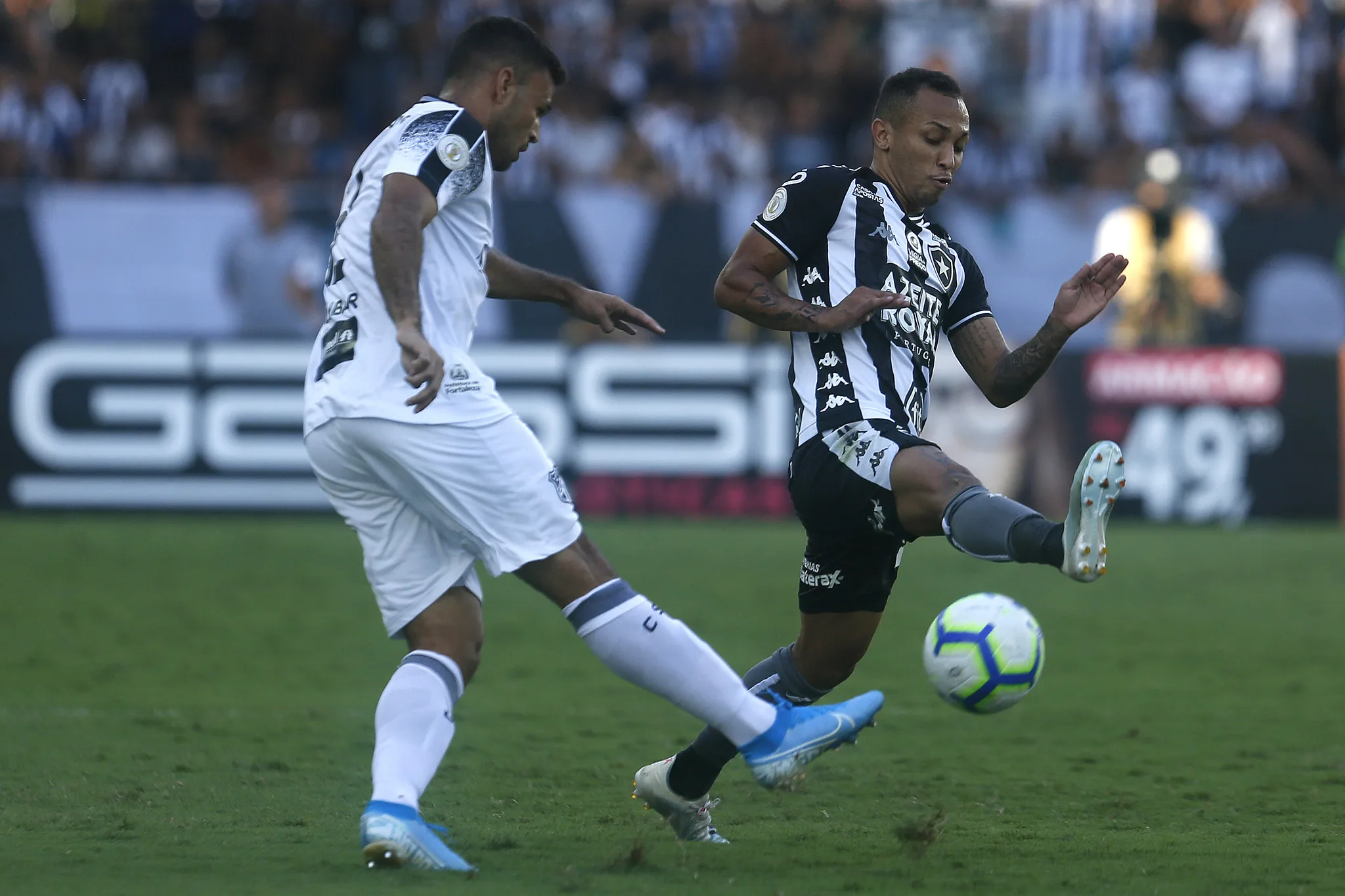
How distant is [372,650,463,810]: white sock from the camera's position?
4316 millimetres

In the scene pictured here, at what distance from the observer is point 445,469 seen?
4340mm

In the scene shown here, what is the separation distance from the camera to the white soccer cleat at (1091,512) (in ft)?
14.0

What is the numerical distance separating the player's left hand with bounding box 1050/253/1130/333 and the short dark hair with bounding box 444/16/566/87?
162cm

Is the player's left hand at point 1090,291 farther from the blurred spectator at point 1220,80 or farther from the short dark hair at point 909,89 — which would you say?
the blurred spectator at point 1220,80

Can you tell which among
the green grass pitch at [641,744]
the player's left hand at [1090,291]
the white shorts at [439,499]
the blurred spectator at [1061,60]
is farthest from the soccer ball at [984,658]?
the blurred spectator at [1061,60]

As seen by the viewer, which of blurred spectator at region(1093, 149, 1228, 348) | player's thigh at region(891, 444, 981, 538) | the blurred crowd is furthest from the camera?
the blurred crowd

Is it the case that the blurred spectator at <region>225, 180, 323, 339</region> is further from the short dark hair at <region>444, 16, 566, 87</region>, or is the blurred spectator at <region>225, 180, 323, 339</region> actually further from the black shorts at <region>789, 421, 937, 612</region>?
the short dark hair at <region>444, 16, 566, 87</region>

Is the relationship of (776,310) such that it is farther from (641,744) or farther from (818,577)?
(641,744)

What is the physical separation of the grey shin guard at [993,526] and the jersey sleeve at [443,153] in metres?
1.53

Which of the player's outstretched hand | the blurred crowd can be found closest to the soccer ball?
the player's outstretched hand

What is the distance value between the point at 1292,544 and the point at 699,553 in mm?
4659

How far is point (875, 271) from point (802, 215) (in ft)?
0.91

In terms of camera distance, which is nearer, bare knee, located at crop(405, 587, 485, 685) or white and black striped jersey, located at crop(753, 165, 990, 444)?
bare knee, located at crop(405, 587, 485, 685)

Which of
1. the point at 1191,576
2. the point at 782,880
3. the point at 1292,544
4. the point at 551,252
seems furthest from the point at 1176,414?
the point at 782,880
